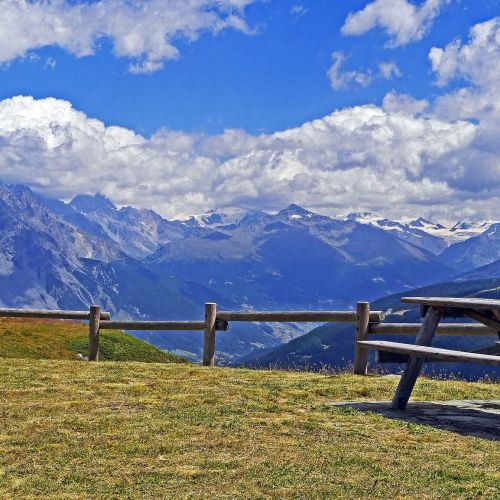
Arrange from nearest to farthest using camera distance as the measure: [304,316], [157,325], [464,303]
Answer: [464,303] < [304,316] < [157,325]

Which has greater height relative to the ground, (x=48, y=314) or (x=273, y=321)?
(x=273, y=321)

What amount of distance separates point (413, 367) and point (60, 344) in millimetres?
23547

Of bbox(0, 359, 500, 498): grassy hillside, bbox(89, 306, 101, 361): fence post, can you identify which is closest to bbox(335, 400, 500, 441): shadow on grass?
bbox(0, 359, 500, 498): grassy hillside

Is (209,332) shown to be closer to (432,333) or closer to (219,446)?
(432,333)

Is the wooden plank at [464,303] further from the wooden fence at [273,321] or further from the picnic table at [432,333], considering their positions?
the wooden fence at [273,321]

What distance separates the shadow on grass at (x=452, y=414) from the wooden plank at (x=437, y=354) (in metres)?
0.92

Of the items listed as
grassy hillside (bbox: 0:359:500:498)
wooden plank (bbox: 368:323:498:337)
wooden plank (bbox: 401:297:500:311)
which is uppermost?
wooden plank (bbox: 401:297:500:311)

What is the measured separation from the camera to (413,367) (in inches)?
472

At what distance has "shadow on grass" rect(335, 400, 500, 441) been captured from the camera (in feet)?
34.0

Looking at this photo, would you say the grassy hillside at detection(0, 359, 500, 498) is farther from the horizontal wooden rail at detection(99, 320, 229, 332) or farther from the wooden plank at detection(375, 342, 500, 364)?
the horizontal wooden rail at detection(99, 320, 229, 332)

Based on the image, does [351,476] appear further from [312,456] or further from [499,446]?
[499,446]

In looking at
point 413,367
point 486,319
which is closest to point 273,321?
Answer: point 413,367

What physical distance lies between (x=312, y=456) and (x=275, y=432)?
4.08 feet

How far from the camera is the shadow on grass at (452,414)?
10.4 m
